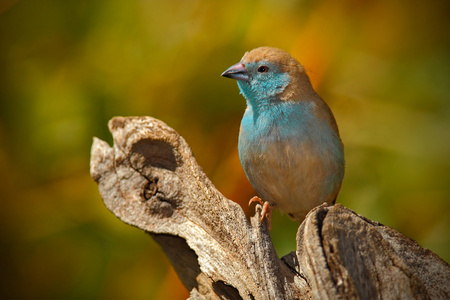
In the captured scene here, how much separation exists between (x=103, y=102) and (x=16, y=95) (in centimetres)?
74

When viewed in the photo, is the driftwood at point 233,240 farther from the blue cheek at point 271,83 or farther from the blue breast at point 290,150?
the blue cheek at point 271,83

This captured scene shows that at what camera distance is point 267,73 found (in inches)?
113

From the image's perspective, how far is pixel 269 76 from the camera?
2.88 m

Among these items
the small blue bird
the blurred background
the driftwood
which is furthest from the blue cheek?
the blurred background

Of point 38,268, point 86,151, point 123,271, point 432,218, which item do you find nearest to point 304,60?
point 432,218

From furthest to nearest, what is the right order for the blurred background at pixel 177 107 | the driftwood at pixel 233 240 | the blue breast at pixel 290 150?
the blurred background at pixel 177 107
the blue breast at pixel 290 150
the driftwood at pixel 233 240

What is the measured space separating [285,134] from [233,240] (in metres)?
0.73

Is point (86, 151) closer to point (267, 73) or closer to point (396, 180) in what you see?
point (267, 73)

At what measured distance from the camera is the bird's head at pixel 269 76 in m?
2.88

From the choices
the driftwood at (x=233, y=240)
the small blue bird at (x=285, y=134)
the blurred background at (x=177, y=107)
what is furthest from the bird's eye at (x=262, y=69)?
the blurred background at (x=177, y=107)

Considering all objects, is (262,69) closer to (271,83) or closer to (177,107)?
(271,83)

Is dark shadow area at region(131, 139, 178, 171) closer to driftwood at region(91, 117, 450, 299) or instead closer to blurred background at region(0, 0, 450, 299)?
driftwood at region(91, 117, 450, 299)

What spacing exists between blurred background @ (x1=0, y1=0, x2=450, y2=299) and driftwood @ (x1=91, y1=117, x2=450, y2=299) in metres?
1.30

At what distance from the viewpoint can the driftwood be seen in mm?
1865
